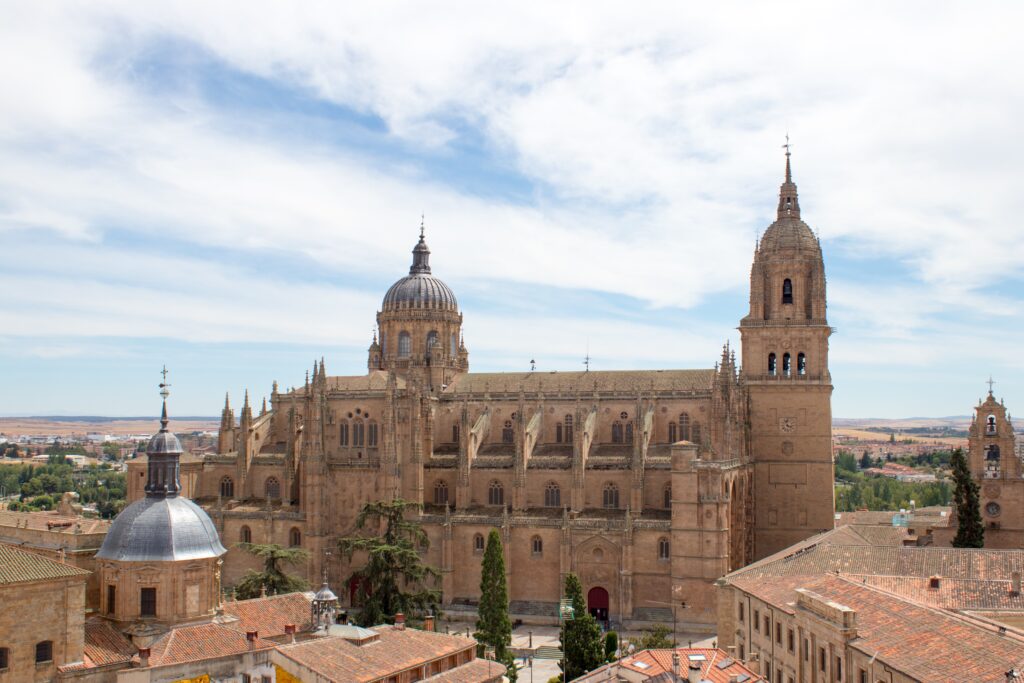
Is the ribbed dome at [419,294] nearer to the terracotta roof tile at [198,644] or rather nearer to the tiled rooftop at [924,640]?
the terracotta roof tile at [198,644]

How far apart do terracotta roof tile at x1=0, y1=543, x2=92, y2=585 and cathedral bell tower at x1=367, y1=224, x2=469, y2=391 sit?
1816 inches

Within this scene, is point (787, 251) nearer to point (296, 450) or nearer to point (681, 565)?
point (681, 565)

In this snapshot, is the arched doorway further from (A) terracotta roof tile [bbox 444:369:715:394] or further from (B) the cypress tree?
(A) terracotta roof tile [bbox 444:369:715:394]

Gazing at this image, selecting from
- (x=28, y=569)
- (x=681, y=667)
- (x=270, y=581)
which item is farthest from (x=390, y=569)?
(x=681, y=667)

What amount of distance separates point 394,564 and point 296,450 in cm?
2269

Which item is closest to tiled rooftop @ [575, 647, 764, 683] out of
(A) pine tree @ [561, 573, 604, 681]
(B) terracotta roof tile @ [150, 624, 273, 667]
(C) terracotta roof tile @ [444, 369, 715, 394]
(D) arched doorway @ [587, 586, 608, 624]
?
(A) pine tree @ [561, 573, 604, 681]

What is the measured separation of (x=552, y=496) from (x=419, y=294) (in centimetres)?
2487

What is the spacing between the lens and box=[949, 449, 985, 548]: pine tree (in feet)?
176

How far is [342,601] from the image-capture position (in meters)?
67.6

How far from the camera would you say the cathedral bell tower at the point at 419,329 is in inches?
3248

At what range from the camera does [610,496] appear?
6588cm

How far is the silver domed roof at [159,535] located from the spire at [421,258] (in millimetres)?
47700

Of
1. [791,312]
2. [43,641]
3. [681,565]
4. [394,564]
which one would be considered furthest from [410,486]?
[43,641]

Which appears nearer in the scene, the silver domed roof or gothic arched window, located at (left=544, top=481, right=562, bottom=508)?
the silver domed roof
